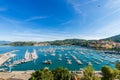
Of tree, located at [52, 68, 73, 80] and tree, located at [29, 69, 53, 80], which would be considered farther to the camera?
tree, located at [52, 68, 73, 80]

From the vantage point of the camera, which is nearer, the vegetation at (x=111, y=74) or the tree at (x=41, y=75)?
the tree at (x=41, y=75)

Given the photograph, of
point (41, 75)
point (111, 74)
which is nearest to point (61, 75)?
point (41, 75)

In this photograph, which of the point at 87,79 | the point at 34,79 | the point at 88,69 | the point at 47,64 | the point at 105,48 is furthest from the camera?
the point at 105,48

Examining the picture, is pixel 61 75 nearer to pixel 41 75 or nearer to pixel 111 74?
pixel 41 75

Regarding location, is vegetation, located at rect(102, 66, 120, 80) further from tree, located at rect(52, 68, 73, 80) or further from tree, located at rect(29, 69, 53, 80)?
tree, located at rect(29, 69, 53, 80)

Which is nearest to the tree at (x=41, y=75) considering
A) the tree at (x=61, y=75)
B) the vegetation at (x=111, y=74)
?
the tree at (x=61, y=75)

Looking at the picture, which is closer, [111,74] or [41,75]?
[41,75]

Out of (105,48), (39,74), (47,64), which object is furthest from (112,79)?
(105,48)

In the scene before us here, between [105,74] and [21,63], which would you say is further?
[21,63]

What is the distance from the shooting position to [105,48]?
14025 centimetres

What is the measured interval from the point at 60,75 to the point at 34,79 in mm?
6620

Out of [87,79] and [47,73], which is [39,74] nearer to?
[47,73]

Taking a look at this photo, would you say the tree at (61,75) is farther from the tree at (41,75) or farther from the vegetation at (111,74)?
the vegetation at (111,74)

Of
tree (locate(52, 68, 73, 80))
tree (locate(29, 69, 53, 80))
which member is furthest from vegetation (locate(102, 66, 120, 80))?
tree (locate(29, 69, 53, 80))
